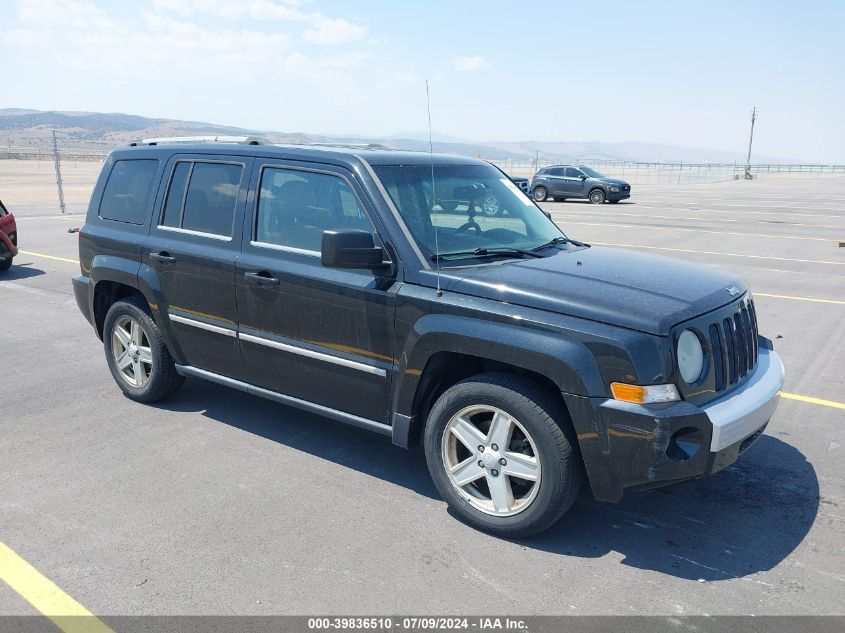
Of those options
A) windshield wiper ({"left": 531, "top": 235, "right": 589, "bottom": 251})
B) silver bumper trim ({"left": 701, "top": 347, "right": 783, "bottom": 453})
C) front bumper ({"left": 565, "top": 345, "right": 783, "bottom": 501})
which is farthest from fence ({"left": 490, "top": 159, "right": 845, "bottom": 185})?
front bumper ({"left": 565, "top": 345, "right": 783, "bottom": 501})

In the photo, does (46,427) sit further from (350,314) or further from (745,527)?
(745,527)

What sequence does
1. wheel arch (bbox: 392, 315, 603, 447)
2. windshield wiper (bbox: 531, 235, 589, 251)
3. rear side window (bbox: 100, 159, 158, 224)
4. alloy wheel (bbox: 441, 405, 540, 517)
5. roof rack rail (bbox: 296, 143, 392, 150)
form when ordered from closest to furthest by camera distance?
wheel arch (bbox: 392, 315, 603, 447) → alloy wheel (bbox: 441, 405, 540, 517) → windshield wiper (bbox: 531, 235, 589, 251) → roof rack rail (bbox: 296, 143, 392, 150) → rear side window (bbox: 100, 159, 158, 224)

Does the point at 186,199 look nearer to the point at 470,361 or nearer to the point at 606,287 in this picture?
the point at 470,361

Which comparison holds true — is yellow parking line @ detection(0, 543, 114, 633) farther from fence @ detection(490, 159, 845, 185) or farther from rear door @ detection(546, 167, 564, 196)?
fence @ detection(490, 159, 845, 185)

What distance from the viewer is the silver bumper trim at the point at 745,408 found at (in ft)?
11.4

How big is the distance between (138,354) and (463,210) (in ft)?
9.17

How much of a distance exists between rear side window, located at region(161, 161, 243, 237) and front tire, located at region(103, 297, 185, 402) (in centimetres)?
Answer: 78

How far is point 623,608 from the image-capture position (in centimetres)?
329

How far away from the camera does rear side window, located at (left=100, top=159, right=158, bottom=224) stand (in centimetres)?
553

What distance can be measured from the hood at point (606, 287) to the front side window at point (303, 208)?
757mm

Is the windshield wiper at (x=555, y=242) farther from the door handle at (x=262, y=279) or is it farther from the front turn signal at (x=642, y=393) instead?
the door handle at (x=262, y=279)

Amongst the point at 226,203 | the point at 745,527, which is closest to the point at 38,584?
the point at 226,203

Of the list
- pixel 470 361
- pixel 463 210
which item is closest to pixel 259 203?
pixel 463 210

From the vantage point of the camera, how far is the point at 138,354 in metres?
5.73
